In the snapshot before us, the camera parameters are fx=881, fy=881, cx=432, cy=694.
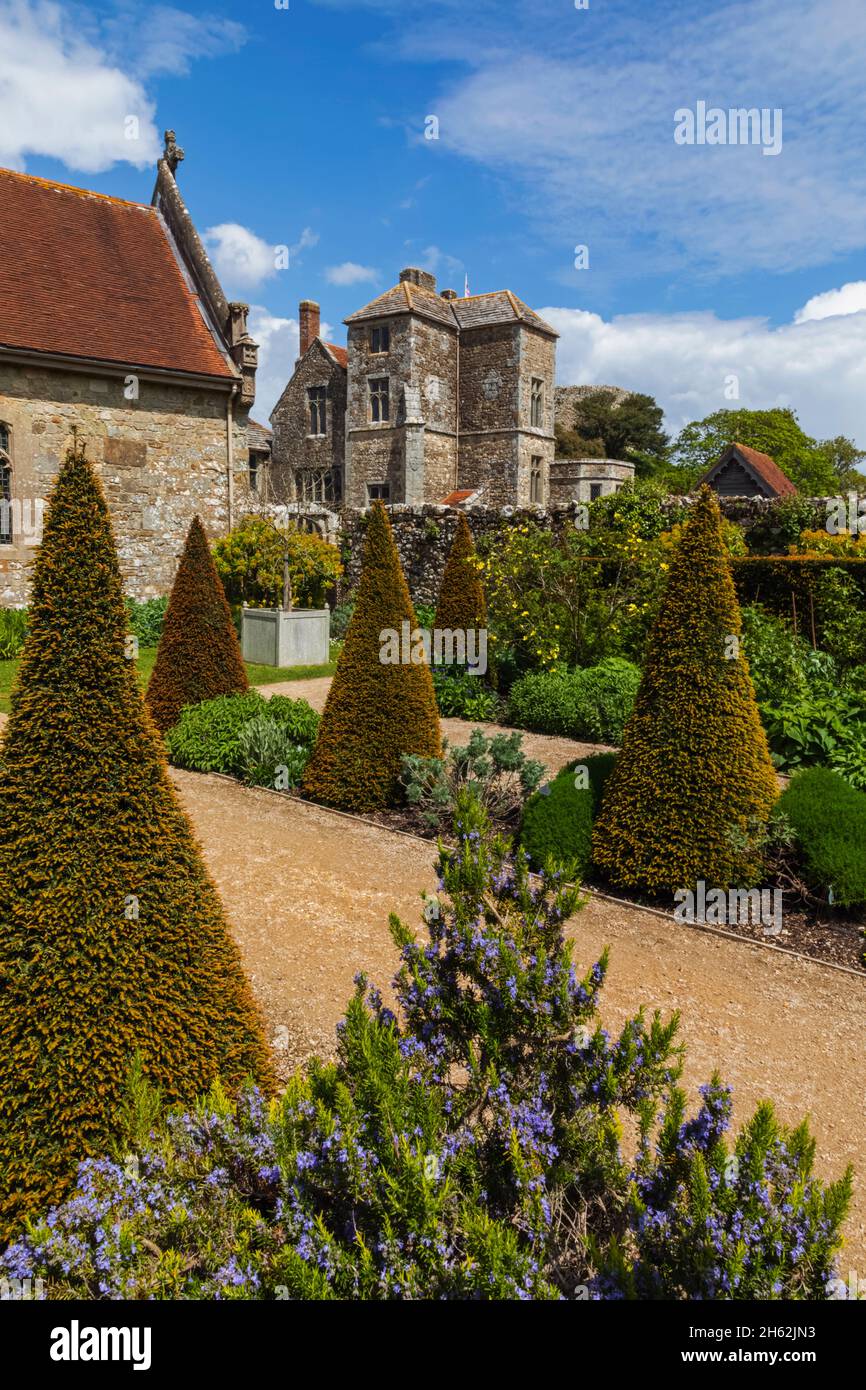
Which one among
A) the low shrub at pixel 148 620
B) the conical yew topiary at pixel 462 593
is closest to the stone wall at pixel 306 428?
the low shrub at pixel 148 620

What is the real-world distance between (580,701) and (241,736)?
174 inches

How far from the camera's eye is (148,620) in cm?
1803

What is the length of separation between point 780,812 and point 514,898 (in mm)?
3656

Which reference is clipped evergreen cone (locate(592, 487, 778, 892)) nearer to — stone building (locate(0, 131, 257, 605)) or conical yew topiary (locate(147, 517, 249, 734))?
conical yew topiary (locate(147, 517, 249, 734))

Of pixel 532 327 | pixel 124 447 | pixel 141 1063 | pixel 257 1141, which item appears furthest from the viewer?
pixel 532 327

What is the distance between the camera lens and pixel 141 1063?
2883 mm

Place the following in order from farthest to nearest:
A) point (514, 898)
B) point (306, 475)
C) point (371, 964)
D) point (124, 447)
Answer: point (306, 475), point (124, 447), point (371, 964), point (514, 898)

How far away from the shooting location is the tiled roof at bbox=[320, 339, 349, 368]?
3769cm

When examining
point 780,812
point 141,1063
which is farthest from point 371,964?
point 780,812

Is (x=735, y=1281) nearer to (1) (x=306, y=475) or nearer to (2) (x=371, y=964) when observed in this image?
(2) (x=371, y=964)

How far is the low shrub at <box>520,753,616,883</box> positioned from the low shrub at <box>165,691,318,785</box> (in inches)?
127

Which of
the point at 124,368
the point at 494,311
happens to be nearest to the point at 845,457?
the point at 494,311

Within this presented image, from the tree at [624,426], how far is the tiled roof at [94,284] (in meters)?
33.6
